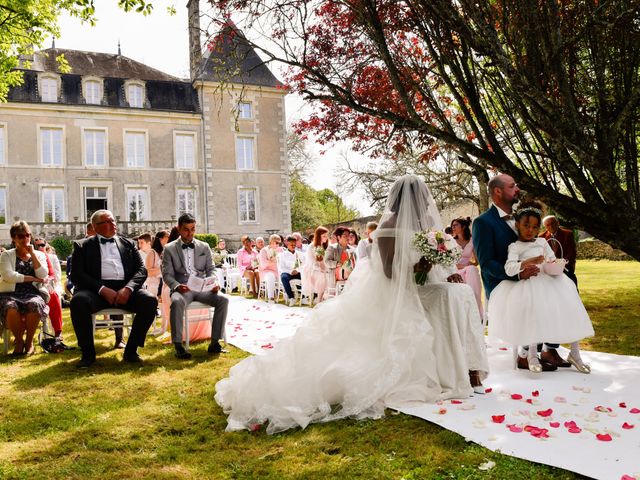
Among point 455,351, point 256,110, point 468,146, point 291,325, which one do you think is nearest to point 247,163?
point 256,110

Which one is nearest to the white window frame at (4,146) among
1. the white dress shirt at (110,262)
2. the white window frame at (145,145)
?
→ the white window frame at (145,145)

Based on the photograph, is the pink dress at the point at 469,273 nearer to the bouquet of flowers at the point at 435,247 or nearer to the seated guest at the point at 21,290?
the bouquet of flowers at the point at 435,247

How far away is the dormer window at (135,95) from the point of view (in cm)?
2888

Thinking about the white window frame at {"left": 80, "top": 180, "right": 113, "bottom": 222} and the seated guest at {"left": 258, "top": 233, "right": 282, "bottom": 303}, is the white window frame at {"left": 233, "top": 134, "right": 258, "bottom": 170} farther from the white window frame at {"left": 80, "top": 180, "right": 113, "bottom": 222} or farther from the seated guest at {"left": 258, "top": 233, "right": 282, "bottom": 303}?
the seated guest at {"left": 258, "top": 233, "right": 282, "bottom": 303}

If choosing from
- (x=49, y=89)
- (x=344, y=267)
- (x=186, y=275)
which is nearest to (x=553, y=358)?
(x=186, y=275)

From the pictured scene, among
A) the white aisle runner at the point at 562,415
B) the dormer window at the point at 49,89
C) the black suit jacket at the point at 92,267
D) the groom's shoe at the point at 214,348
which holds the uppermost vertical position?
the dormer window at the point at 49,89

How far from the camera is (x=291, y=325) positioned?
29.8 feet

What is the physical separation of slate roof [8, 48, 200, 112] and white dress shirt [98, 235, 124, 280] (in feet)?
79.2

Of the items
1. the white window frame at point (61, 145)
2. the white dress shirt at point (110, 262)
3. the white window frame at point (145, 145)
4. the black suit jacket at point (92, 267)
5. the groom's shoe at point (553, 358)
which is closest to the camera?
the groom's shoe at point (553, 358)

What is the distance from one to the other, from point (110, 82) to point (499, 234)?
93.1 feet

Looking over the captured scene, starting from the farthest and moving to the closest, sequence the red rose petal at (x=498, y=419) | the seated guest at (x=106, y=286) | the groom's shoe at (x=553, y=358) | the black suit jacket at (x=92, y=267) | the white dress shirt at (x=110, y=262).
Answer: the white dress shirt at (x=110, y=262), the black suit jacket at (x=92, y=267), the seated guest at (x=106, y=286), the groom's shoe at (x=553, y=358), the red rose petal at (x=498, y=419)

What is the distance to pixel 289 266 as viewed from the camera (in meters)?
13.0

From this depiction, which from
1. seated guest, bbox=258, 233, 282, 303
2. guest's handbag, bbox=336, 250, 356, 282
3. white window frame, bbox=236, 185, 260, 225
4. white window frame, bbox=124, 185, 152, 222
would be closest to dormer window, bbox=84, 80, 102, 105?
white window frame, bbox=124, 185, 152, 222

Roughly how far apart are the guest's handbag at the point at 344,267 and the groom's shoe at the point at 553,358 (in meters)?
5.94
